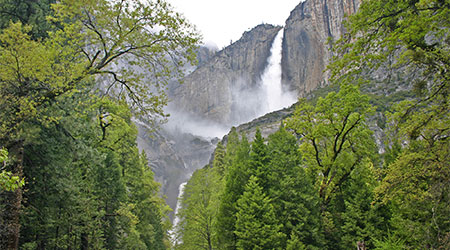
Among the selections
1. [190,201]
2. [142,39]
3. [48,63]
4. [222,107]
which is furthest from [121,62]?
[222,107]

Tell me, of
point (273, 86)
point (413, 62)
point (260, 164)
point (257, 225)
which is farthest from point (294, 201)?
point (273, 86)

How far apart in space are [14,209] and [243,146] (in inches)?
590

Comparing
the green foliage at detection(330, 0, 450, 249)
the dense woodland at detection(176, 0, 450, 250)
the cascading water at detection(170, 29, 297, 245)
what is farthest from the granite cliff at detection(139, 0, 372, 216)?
the green foliage at detection(330, 0, 450, 249)

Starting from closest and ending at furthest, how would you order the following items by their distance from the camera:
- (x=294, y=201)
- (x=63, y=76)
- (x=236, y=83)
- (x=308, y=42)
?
(x=63, y=76), (x=294, y=201), (x=308, y=42), (x=236, y=83)

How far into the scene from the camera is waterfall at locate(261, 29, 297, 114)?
466 feet

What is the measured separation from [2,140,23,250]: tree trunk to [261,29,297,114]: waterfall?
5156 inches

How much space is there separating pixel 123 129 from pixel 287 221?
447 inches

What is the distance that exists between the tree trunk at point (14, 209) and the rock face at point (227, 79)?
159 meters

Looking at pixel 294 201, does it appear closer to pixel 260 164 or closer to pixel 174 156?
pixel 260 164

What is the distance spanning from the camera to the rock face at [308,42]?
110037 mm

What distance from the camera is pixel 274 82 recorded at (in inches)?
5876

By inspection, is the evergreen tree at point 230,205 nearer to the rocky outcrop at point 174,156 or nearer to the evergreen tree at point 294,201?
the evergreen tree at point 294,201

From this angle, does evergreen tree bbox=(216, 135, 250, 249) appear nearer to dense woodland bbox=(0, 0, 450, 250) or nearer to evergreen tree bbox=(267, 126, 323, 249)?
dense woodland bbox=(0, 0, 450, 250)

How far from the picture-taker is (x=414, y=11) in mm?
6129
